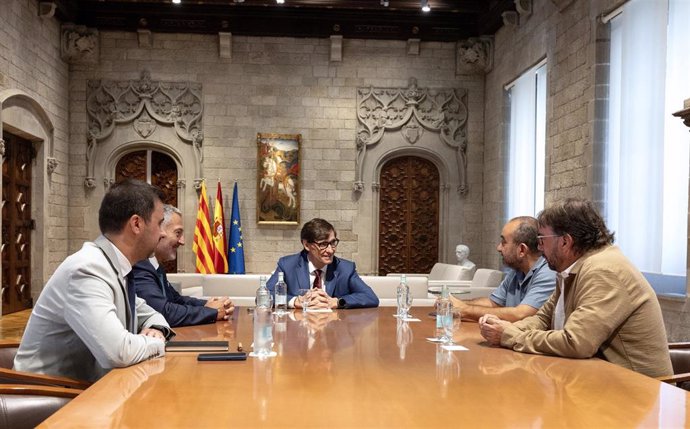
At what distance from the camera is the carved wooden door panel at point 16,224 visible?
28.5 feet

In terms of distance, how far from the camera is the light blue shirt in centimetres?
328

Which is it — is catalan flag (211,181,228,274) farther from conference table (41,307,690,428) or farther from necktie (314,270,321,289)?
conference table (41,307,690,428)

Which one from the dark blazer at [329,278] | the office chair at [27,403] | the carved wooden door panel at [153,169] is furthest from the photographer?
the carved wooden door panel at [153,169]

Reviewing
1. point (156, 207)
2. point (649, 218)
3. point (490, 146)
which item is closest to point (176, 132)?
point (490, 146)

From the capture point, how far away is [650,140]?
20.4ft

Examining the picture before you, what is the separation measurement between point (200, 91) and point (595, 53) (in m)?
6.62

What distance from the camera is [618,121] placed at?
690 centimetres

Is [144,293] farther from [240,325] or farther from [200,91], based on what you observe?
[200,91]

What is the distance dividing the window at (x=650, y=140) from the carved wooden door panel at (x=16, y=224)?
25.4 ft

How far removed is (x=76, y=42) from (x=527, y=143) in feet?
24.3

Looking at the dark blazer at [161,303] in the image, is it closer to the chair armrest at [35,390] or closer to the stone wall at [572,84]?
the chair armrest at [35,390]

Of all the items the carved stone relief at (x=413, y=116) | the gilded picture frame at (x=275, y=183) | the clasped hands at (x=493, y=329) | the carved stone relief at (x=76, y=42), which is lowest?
the clasped hands at (x=493, y=329)

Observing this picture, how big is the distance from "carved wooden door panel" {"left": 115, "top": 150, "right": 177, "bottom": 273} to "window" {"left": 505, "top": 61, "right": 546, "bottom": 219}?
19.0ft

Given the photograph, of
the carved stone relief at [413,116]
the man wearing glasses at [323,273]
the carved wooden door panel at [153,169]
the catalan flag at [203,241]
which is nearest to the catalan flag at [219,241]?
the catalan flag at [203,241]
